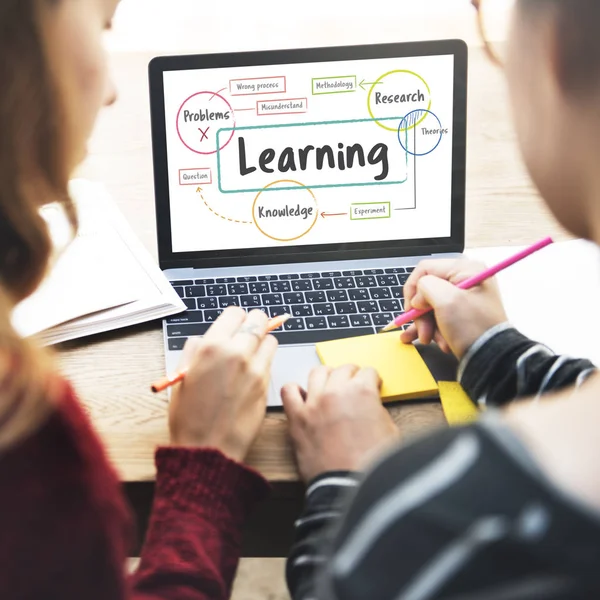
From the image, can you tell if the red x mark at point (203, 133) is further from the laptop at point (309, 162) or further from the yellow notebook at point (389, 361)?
the yellow notebook at point (389, 361)

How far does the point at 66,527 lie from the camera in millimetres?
443

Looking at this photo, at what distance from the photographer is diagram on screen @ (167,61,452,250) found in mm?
926

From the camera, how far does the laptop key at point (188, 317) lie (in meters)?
0.84

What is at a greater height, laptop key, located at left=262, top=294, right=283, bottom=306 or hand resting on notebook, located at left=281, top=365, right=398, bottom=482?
laptop key, located at left=262, top=294, right=283, bottom=306

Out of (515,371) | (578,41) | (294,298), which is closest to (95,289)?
(294,298)

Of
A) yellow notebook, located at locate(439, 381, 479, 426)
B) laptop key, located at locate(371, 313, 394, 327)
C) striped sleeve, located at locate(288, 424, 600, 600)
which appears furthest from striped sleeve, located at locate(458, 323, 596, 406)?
striped sleeve, located at locate(288, 424, 600, 600)

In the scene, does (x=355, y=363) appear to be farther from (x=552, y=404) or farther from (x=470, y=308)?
(x=552, y=404)

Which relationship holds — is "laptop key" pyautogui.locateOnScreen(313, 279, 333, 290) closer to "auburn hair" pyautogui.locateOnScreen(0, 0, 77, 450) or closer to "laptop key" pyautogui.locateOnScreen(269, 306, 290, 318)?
"laptop key" pyautogui.locateOnScreen(269, 306, 290, 318)

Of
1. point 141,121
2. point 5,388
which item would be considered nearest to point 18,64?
point 5,388

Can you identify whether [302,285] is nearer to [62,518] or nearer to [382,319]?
[382,319]

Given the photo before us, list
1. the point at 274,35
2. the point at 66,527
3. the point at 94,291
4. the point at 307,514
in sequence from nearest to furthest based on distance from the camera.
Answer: the point at 66,527, the point at 307,514, the point at 94,291, the point at 274,35

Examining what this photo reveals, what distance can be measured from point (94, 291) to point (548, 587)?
Answer: 62cm

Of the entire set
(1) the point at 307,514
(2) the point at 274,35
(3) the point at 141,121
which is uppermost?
(2) the point at 274,35

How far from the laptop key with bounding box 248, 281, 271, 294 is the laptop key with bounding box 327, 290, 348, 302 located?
7cm
